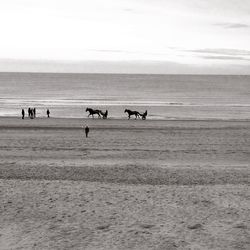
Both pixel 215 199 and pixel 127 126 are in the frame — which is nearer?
pixel 215 199

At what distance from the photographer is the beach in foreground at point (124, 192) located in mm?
10641

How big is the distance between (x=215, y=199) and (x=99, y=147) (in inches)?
431

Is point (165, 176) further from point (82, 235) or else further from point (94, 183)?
point (82, 235)

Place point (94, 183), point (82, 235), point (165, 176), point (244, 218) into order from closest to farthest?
point (82, 235)
point (244, 218)
point (94, 183)
point (165, 176)

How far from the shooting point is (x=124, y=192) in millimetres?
14438

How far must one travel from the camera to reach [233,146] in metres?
24.5

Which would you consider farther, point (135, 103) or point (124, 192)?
point (135, 103)

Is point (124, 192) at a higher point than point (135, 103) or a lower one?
lower

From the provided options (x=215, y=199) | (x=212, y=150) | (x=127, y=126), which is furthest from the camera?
(x=127, y=126)

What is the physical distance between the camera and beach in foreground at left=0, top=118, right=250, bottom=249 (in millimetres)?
10641

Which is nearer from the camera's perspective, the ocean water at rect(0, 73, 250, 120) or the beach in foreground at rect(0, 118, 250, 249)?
the beach in foreground at rect(0, 118, 250, 249)

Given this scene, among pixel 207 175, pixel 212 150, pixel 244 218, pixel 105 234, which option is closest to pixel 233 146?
pixel 212 150

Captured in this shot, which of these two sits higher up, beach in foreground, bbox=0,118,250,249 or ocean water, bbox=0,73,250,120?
ocean water, bbox=0,73,250,120

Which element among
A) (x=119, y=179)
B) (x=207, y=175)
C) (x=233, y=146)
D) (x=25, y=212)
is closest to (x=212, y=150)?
(x=233, y=146)
